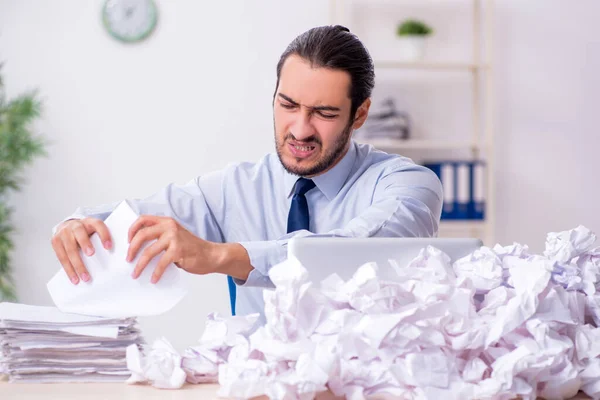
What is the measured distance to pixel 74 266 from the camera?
3.78 ft

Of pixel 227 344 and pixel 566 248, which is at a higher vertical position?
pixel 566 248

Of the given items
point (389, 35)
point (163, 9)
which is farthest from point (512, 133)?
point (163, 9)

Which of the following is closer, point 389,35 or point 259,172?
point 259,172

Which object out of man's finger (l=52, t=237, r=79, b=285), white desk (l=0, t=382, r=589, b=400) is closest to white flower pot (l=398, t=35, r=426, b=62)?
man's finger (l=52, t=237, r=79, b=285)

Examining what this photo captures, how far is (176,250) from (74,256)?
0.52 feet

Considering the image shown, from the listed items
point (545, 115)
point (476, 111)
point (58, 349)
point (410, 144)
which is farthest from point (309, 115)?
point (545, 115)

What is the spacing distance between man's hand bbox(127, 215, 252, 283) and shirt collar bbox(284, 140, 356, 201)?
638 millimetres

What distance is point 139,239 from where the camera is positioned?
1122 mm

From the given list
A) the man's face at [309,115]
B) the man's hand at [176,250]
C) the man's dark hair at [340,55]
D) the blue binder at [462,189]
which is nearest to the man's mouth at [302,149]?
the man's face at [309,115]

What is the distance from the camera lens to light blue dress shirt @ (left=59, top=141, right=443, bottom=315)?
1.80 m

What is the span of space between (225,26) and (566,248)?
3204 mm

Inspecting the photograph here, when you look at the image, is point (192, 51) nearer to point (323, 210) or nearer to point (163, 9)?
point (163, 9)

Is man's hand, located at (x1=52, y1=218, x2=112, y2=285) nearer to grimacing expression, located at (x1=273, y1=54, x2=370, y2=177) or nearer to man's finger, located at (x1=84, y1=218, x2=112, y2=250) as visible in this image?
man's finger, located at (x1=84, y1=218, x2=112, y2=250)

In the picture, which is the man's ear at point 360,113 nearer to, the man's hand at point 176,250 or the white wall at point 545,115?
the man's hand at point 176,250
